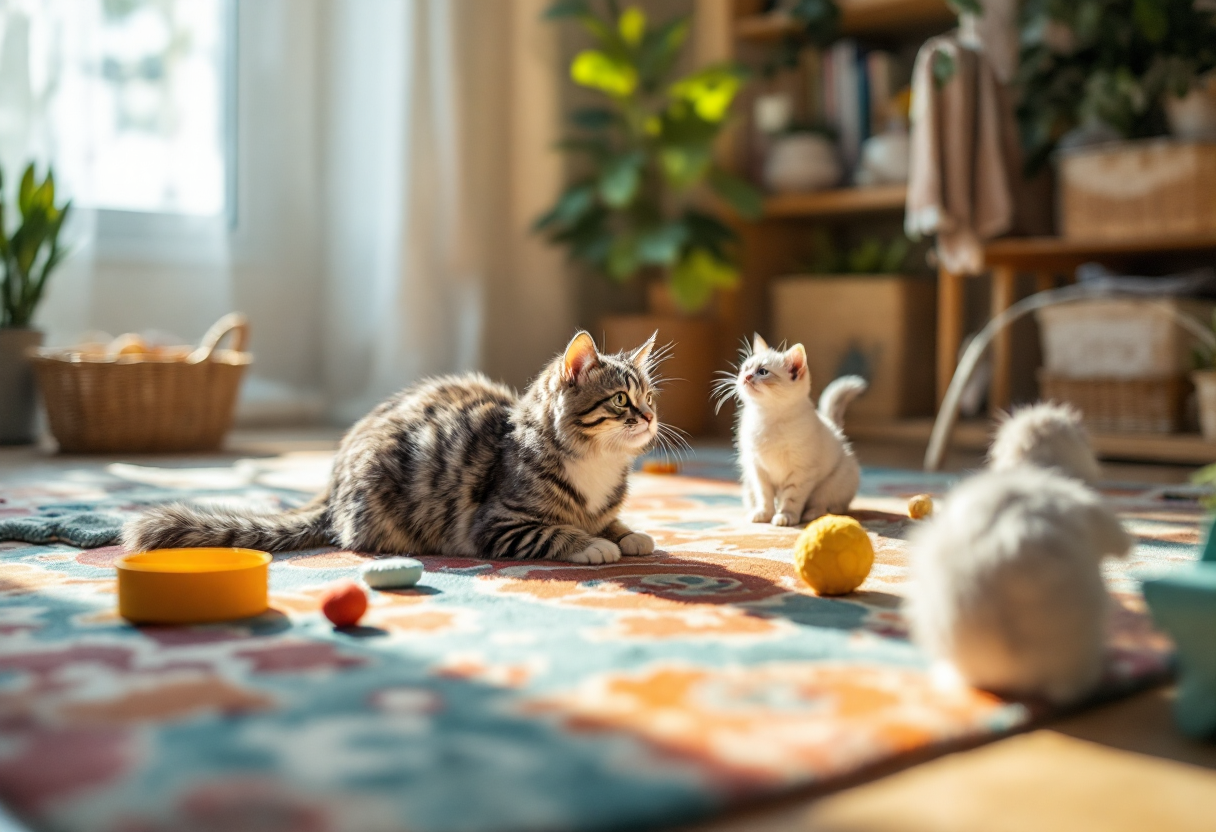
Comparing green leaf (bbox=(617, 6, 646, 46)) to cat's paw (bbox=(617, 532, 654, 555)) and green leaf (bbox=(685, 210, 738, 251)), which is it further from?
cat's paw (bbox=(617, 532, 654, 555))

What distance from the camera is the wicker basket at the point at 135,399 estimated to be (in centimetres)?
340

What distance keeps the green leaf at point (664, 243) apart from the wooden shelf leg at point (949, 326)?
2.98ft

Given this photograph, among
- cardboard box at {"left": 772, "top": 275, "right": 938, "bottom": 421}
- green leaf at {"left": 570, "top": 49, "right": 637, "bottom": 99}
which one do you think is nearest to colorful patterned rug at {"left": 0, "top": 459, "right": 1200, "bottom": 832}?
cardboard box at {"left": 772, "top": 275, "right": 938, "bottom": 421}

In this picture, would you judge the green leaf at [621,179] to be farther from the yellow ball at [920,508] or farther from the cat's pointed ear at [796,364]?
the yellow ball at [920,508]

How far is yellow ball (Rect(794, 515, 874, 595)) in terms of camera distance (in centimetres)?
148

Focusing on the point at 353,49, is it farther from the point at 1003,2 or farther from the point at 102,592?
the point at 102,592

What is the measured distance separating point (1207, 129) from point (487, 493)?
2402 millimetres

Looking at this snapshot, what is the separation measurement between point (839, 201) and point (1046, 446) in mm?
2606

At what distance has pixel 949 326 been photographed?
369 cm

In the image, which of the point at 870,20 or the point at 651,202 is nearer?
the point at 870,20

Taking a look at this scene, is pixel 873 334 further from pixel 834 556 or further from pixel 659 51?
pixel 834 556

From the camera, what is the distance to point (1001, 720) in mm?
1011

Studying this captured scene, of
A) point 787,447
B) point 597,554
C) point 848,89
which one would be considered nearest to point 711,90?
point 848,89

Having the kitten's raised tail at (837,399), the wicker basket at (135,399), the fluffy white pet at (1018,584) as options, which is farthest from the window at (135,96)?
the fluffy white pet at (1018,584)
